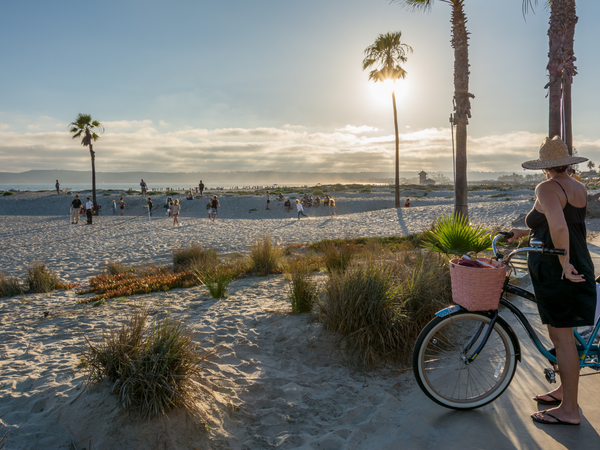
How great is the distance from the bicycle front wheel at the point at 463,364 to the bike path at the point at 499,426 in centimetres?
14

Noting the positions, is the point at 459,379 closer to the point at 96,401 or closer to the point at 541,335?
the point at 541,335

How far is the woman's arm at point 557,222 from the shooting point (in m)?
2.49

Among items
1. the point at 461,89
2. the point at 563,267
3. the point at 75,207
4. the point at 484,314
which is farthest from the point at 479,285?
the point at 75,207

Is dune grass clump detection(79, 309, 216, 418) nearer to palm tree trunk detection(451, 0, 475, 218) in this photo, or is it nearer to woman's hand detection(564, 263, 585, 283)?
woman's hand detection(564, 263, 585, 283)

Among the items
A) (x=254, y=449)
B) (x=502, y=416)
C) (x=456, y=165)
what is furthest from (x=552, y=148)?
(x=456, y=165)

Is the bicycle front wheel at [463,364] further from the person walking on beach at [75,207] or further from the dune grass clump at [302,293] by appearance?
the person walking on beach at [75,207]

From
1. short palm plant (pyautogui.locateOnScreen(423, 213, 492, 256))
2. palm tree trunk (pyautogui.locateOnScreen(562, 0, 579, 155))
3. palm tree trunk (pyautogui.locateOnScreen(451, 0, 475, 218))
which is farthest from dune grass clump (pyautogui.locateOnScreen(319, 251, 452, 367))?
palm tree trunk (pyautogui.locateOnScreen(562, 0, 579, 155))

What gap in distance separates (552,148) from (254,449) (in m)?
3.17

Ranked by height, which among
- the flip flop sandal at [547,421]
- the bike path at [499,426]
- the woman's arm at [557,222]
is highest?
the woman's arm at [557,222]

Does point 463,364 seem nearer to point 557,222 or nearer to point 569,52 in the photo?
point 557,222

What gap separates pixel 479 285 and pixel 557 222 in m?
0.67

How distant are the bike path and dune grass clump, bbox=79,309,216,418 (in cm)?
150

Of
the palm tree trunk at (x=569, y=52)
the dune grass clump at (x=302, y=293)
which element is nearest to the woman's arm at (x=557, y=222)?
the dune grass clump at (x=302, y=293)

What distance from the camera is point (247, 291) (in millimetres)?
→ 7266
